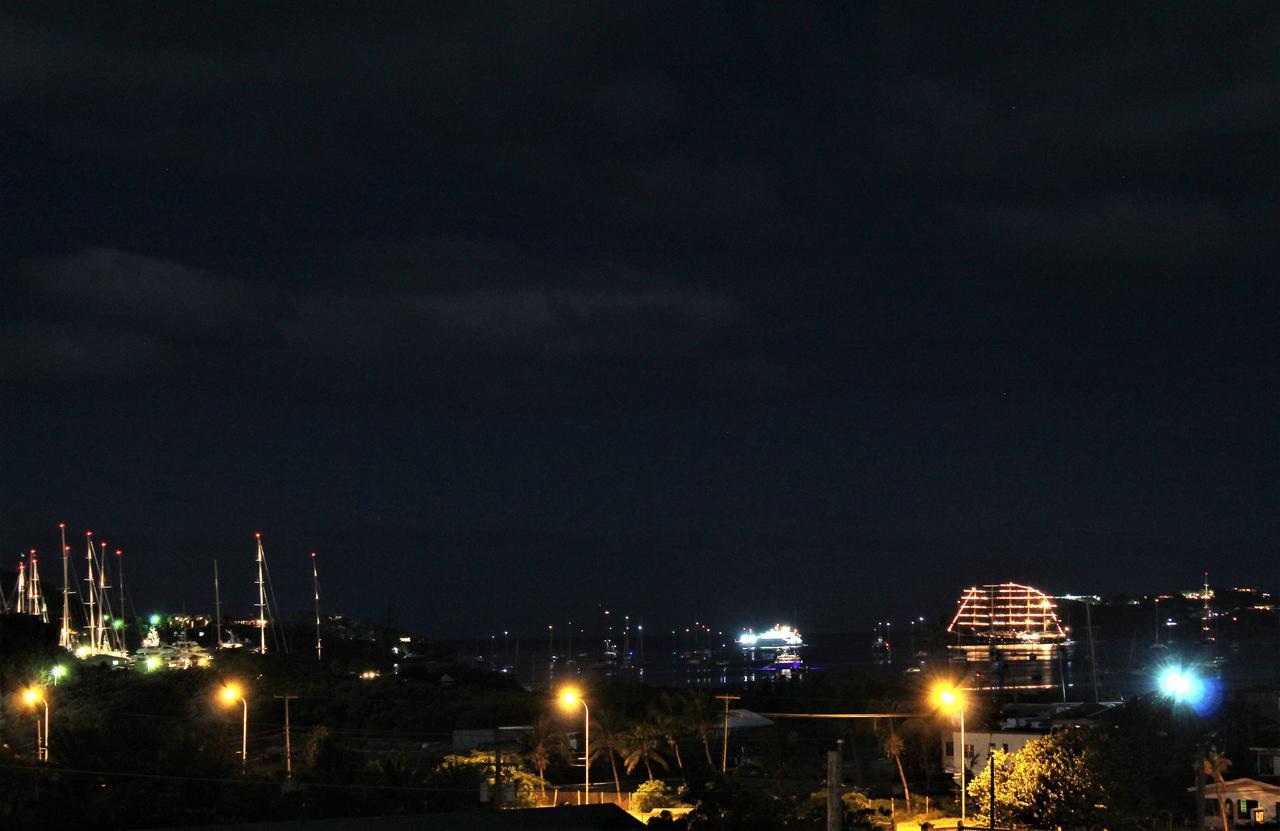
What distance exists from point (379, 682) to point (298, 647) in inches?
2479

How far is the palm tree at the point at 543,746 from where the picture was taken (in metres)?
42.1

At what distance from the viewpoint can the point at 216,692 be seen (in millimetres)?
55219

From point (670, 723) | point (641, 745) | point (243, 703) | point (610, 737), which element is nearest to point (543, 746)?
point (610, 737)

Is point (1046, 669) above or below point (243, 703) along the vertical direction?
below

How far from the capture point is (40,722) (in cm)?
4691

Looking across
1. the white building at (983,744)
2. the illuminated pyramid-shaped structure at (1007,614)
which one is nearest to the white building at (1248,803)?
the white building at (983,744)

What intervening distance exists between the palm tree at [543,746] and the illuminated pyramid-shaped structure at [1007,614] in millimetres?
147943

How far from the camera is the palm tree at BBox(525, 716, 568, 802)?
4206cm

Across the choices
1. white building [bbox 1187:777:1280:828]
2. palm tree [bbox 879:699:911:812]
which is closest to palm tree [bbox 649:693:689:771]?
palm tree [bbox 879:699:911:812]

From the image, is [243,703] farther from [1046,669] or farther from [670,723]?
[1046,669]

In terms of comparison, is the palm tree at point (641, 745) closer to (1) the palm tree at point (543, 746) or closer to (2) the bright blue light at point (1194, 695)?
(1) the palm tree at point (543, 746)

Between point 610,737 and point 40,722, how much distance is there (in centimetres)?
2066

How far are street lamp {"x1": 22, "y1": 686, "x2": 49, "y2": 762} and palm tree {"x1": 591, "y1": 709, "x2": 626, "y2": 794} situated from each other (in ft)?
59.3

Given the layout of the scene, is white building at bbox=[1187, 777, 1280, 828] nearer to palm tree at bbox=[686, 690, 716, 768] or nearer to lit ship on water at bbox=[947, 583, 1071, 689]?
palm tree at bbox=[686, 690, 716, 768]
